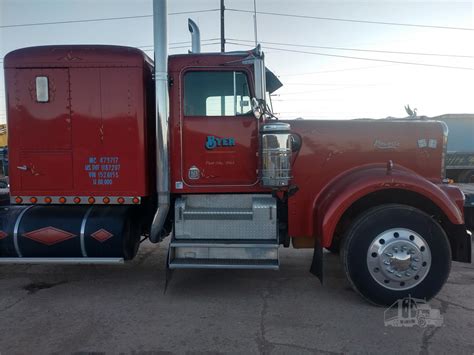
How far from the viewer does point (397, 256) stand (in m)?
4.17

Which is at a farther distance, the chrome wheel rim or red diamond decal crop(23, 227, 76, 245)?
red diamond decal crop(23, 227, 76, 245)

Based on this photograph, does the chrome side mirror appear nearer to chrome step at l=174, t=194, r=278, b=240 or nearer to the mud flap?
chrome step at l=174, t=194, r=278, b=240

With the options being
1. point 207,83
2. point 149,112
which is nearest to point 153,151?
point 149,112

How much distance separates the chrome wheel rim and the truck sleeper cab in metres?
0.34

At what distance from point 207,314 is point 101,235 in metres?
1.47

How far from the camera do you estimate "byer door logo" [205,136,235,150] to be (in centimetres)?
470

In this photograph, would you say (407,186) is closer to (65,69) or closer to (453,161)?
(65,69)

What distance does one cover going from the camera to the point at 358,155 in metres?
4.72

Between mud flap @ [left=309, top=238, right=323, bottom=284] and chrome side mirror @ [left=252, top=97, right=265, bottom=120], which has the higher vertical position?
chrome side mirror @ [left=252, top=97, right=265, bottom=120]

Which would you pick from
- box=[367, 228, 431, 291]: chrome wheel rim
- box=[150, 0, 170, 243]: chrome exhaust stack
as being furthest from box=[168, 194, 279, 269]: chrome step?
box=[367, 228, 431, 291]: chrome wheel rim

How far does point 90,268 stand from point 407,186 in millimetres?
4134

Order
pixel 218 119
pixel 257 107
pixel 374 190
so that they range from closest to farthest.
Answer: pixel 374 190 → pixel 257 107 → pixel 218 119

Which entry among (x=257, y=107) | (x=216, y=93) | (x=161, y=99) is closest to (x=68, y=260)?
(x=161, y=99)

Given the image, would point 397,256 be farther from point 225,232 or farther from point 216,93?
point 216,93
